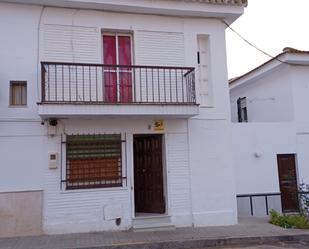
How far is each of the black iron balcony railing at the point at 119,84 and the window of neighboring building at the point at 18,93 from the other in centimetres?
70

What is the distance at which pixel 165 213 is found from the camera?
10375 millimetres

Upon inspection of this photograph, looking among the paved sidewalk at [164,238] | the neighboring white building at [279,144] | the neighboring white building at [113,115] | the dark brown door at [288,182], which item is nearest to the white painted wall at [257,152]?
the neighboring white building at [279,144]

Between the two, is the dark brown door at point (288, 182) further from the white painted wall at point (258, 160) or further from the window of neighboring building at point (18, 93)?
the window of neighboring building at point (18, 93)

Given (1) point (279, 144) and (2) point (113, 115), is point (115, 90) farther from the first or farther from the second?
(1) point (279, 144)

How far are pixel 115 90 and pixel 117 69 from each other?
1.86ft

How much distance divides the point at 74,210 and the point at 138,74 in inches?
152

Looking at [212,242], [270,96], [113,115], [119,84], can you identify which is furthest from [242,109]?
[212,242]

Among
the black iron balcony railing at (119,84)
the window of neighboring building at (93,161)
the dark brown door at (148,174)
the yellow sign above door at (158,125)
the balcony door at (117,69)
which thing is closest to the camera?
the black iron balcony railing at (119,84)

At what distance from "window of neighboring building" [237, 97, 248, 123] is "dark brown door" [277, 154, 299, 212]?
3645 mm

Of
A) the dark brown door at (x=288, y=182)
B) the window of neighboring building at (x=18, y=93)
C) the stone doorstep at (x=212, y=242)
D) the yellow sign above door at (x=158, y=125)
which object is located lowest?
the stone doorstep at (x=212, y=242)

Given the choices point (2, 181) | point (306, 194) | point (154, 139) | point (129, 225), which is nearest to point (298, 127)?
point (306, 194)

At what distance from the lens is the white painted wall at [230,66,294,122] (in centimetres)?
1361

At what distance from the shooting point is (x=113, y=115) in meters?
9.45

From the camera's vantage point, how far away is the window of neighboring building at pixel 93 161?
9836 mm
